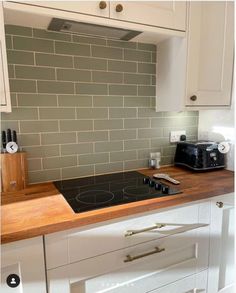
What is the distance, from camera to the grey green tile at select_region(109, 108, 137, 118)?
4.79 feet

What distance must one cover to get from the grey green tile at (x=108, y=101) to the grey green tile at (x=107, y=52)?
0.25 m

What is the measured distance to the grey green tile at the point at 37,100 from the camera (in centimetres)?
122

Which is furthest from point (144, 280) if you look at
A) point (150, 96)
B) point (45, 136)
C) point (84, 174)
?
point (150, 96)

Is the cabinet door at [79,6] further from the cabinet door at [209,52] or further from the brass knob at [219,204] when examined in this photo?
the brass knob at [219,204]

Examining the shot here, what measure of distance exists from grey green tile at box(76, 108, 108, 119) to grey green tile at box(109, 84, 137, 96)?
13cm

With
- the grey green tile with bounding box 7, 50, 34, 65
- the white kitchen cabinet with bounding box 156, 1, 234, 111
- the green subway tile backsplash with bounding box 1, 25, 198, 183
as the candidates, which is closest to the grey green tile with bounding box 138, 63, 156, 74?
the green subway tile backsplash with bounding box 1, 25, 198, 183

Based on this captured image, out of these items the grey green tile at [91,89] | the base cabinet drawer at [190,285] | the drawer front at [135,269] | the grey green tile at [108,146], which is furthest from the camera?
the grey green tile at [108,146]

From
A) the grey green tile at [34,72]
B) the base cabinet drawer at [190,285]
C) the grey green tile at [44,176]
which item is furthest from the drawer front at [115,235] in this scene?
the grey green tile at [34,72]

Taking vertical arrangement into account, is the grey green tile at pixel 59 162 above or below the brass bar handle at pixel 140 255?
above

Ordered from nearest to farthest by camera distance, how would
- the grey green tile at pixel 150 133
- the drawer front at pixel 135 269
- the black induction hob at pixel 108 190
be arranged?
the drawer front at pixel 135 269 < the black induction hob at pixel 108 190 < the grey green tile at pixel 150 133

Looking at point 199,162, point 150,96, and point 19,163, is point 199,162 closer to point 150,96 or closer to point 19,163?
point 150,96

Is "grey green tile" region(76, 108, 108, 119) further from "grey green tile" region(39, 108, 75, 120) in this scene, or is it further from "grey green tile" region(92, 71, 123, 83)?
"grey green tile" region(92, 71, 123, 83)

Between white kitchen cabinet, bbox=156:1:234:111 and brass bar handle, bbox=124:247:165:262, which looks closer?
brass bar handle, bbox=124:247:165:262

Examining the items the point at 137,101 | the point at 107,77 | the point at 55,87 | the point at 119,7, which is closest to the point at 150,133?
the point at 137,101
